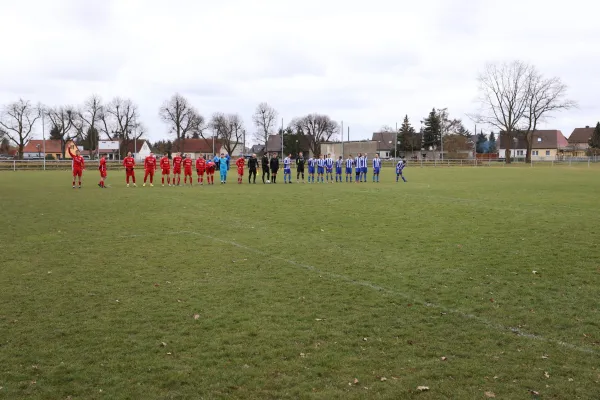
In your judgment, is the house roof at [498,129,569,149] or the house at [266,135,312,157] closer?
the house at [266,135,312,157]

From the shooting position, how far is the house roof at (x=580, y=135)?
119300mm

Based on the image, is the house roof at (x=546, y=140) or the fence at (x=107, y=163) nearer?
the fence at (x=107, y=163)

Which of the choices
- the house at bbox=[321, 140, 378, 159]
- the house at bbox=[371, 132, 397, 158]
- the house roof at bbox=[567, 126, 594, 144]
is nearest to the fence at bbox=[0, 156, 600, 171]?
the house at bbox=[321, 140, 378, 159]

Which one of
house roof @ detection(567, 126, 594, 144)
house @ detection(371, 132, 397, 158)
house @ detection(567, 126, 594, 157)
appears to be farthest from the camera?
house roof @ detection(567, 126, 594, 144)

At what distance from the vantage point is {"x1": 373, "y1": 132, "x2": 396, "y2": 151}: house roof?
381 ft

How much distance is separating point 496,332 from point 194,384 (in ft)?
11.3

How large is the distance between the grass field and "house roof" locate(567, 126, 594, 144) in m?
122

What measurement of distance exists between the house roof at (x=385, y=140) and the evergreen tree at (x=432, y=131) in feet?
46.9

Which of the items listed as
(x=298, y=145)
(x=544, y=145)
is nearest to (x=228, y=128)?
(x=298, y=145)

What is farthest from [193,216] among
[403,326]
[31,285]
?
[403,326]

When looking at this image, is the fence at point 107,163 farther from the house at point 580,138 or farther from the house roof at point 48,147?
the house roof at point 48,147

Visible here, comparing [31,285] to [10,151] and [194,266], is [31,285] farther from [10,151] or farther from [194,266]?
[10,151]

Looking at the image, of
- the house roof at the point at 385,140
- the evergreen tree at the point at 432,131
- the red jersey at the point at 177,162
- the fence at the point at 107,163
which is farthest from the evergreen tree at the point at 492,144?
the red jersey at the point at 177,162

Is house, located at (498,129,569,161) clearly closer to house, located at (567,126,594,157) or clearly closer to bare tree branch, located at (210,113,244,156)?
house, located at (567,126,594,157)
